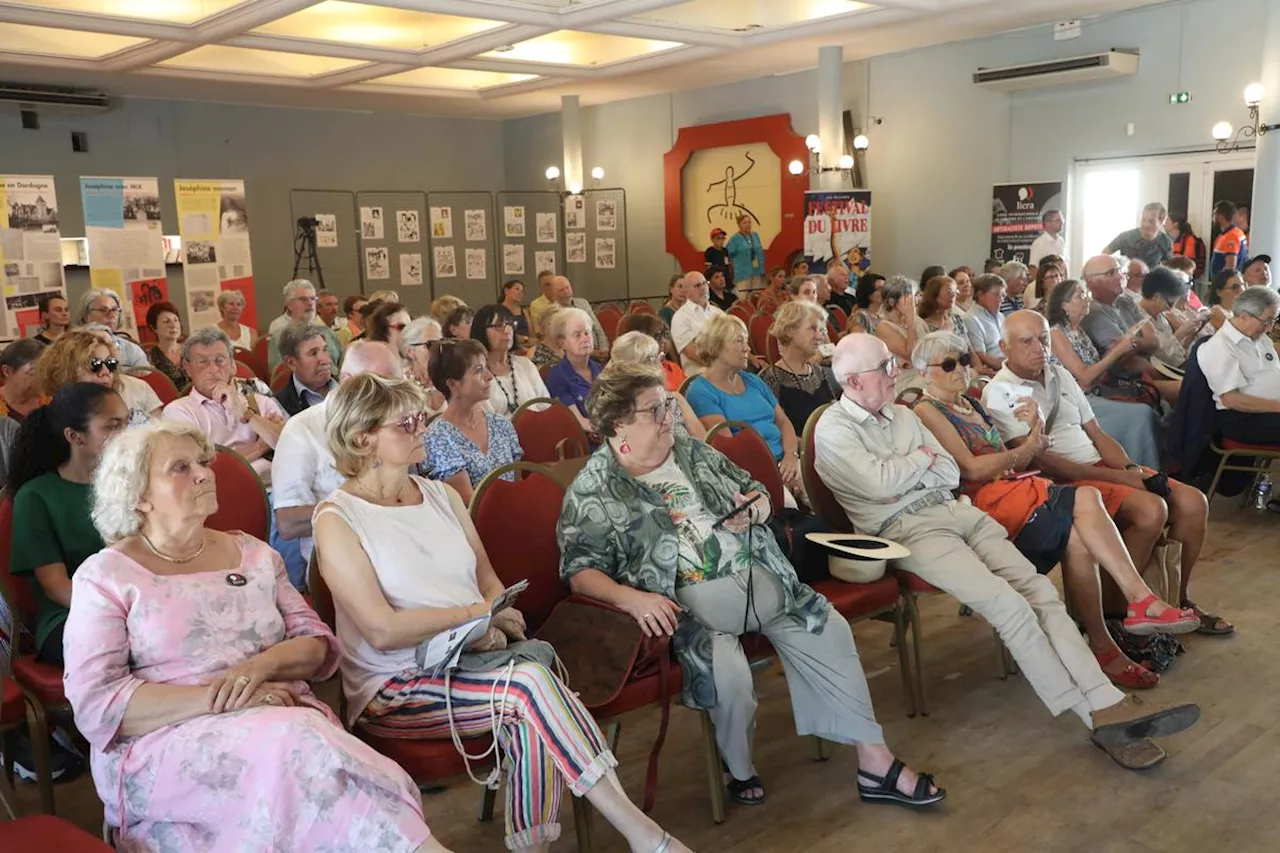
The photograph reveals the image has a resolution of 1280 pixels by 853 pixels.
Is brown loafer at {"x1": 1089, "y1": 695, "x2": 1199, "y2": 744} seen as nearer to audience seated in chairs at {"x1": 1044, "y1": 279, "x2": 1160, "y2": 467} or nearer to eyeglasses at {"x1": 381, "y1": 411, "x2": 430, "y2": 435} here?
eyeglasses at {"x1": 381, "y1": 411, "x2": 430, "y2": 435}

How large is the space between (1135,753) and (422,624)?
2.06m

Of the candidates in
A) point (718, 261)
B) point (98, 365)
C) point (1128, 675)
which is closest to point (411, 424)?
point (98, 365)

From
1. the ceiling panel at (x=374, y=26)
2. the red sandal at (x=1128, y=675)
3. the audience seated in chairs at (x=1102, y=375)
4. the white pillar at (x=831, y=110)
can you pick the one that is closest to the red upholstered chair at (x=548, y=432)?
the red sandal at (x=1128, y=675)

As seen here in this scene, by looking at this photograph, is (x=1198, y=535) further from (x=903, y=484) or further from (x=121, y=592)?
(x=121, y=592)

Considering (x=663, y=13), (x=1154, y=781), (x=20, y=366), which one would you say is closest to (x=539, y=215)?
(x=663, y=13)

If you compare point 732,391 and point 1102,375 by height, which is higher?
point 732,391

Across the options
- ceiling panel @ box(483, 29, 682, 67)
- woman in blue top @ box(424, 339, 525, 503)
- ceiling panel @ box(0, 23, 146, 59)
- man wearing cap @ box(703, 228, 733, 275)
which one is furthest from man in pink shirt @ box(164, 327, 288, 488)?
man wearing cap @ box(703, 228, 733, 275)

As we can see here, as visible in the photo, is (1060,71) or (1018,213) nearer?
(1060,71)

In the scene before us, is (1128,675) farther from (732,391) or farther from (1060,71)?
(1060,71)

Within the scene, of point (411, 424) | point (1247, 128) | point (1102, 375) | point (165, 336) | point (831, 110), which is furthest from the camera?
point (831, 110)

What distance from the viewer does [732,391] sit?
444cm

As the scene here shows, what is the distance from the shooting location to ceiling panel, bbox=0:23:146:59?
9938 millimetres

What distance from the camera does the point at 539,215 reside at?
46.3 ft

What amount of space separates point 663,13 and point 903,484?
743 centimetres
